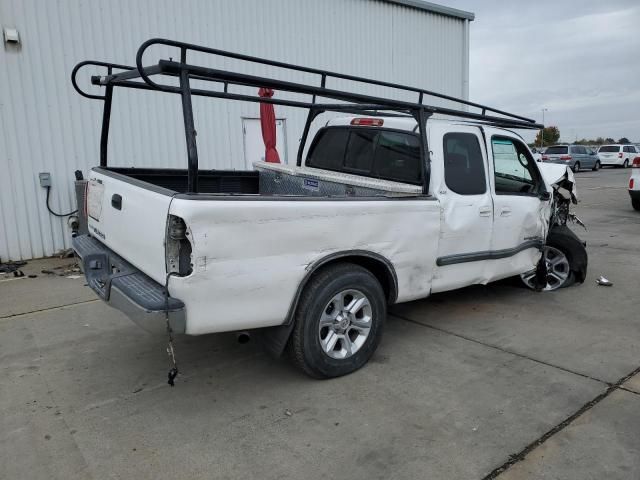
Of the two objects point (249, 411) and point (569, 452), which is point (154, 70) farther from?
point (569, 452)

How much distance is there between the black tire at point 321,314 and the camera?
3.42 metres

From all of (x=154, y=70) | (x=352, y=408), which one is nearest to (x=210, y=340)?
(x=352, y=408)

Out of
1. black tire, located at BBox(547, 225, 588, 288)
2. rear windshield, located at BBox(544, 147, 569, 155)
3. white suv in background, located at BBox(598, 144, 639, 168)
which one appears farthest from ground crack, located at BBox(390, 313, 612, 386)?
white suv in background, located at BBox(598, 144, 639, 168)

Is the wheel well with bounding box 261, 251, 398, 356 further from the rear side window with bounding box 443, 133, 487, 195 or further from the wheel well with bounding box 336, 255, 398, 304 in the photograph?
the rear side window with bounding box 443, 133, 487, 195

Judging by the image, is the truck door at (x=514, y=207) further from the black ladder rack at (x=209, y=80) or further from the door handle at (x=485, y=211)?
the black ladder rack at (x=209, y=80)

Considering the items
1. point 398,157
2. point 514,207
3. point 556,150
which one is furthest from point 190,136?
point 556,150

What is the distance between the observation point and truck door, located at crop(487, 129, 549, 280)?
4.80 meters

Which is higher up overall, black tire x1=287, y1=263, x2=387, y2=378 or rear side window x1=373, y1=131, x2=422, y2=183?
rear side window x1=373, y1=131, x2=422, y2=183

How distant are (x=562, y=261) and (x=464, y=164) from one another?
2311mm

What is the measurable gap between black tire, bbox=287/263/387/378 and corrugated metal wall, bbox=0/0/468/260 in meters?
6.17

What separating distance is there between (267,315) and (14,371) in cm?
220

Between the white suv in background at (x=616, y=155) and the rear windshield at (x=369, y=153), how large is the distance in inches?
1335

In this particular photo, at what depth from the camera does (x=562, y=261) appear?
5.95 metres

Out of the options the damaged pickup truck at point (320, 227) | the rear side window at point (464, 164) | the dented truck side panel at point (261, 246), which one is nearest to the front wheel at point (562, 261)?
the damaged pickup truck at point (320, 227)
